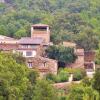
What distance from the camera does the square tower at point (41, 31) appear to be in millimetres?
33875

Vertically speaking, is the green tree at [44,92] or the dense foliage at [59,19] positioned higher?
the dense foliage at [59,19]

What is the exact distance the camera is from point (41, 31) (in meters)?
34.2

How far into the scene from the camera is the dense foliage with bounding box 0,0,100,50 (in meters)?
35.7

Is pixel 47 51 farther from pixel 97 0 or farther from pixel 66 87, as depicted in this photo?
pixel 97 0

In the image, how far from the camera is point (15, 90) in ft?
73.0

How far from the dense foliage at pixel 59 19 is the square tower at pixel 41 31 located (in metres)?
1.11

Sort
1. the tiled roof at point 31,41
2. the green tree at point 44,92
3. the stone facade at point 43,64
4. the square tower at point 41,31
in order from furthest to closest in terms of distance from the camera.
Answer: the square tower at point 41,31, the tiled roof at point 31,41, the stone facade at point 43,64, the green tree at point 44,92

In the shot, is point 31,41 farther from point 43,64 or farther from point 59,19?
point 59,19

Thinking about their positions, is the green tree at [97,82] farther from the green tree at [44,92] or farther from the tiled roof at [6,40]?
the tiled roof at [6,40]

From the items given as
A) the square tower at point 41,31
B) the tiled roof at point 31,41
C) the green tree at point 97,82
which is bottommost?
the green tree at point 97,82

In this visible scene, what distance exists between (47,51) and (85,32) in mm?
4892

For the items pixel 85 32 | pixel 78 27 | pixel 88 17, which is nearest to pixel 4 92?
pixel 85 32

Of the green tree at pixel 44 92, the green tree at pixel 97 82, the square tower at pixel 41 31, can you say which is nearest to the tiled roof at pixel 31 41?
the square tower at pixel 41 31

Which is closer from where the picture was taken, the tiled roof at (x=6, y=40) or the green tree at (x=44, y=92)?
the green tree at (x=44, y=92)
